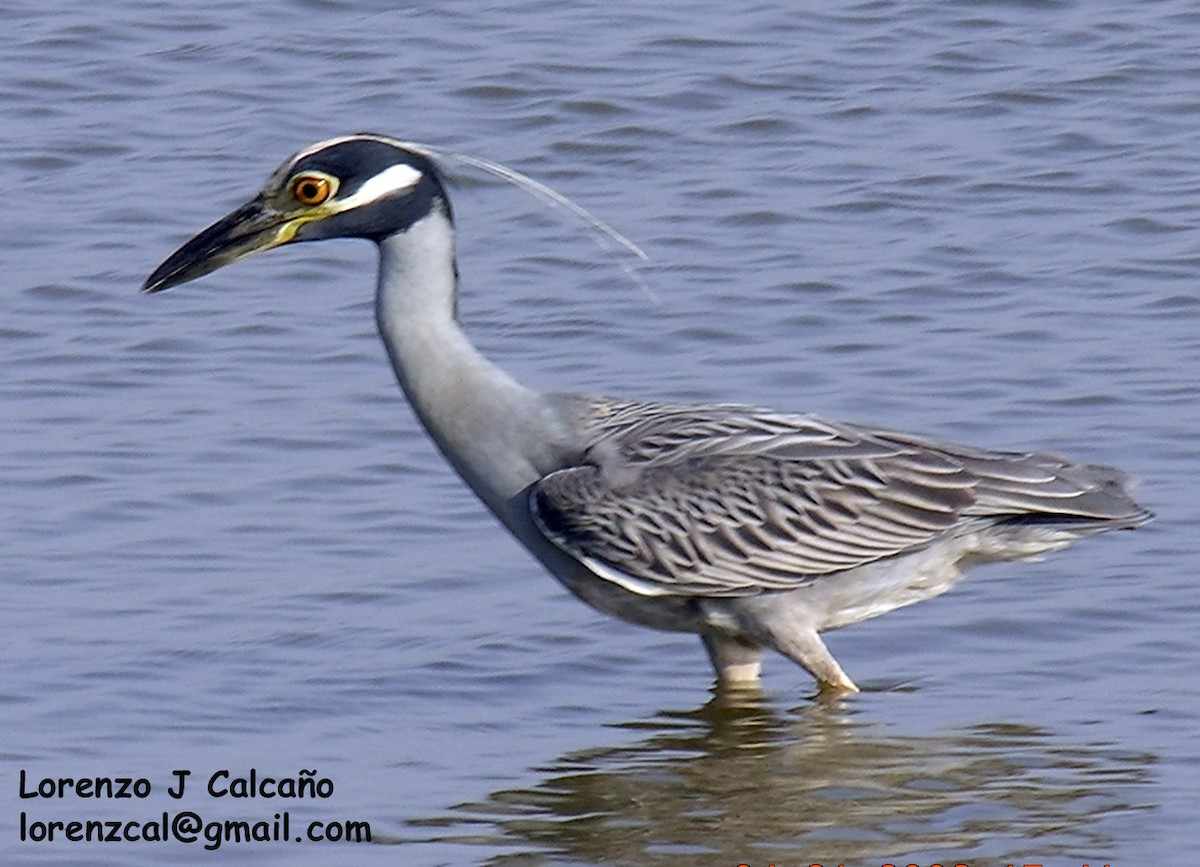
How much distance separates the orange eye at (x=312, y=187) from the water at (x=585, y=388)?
4.57ft

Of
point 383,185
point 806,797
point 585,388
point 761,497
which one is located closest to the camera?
point 806,797

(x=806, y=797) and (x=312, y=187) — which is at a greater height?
(x=312, y=187)

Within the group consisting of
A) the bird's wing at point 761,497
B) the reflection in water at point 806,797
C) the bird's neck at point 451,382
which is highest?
the bird's neck at point 451,382

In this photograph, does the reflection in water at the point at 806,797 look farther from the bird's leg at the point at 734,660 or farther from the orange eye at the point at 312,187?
the orange eye at the point at 312,187

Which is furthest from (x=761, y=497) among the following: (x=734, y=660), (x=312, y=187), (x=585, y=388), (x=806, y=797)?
(x=585, y=388)

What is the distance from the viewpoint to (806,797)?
25.1 ft

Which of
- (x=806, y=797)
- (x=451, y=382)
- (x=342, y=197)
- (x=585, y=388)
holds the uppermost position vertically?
(x=342, y=197)

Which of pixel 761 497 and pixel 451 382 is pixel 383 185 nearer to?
pixel 451 382

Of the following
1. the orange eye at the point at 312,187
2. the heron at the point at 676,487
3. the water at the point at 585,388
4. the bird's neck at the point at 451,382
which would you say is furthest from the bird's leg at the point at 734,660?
the orange eye at the point at 312,187

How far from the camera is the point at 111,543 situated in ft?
31.1

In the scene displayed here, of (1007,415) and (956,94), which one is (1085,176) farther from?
(1007,415)

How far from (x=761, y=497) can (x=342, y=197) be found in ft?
5.18

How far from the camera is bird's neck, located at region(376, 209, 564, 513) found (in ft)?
27.9

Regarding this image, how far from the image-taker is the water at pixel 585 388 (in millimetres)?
7742
